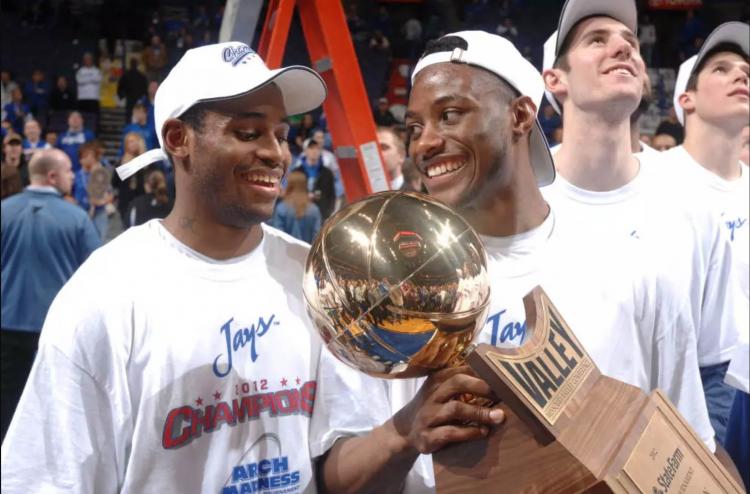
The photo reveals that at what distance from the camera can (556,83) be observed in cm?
301

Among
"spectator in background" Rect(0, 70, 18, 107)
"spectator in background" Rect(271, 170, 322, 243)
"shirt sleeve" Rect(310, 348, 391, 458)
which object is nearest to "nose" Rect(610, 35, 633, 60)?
"shirt sleeve" Rect(310, 348, 391, 458)

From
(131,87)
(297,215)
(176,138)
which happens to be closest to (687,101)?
(176,138)

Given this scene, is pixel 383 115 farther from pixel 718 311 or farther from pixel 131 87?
pixel 718 311

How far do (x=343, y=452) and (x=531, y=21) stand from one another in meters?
8.09

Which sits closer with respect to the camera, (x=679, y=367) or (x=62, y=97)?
(x=679, y=367)

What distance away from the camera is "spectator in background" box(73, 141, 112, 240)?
898 cm

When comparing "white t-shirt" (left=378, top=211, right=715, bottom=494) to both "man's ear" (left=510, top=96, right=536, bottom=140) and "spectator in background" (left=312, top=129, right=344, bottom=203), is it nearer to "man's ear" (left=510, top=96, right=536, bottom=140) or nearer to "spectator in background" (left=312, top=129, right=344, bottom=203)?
"man's ear" (left=510, top=96, right=536, bottom=140)

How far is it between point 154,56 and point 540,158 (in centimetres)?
1224

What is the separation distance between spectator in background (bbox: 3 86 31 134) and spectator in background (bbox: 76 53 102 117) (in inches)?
31.2

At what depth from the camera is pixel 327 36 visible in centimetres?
348

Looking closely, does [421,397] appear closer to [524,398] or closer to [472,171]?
[524,398]

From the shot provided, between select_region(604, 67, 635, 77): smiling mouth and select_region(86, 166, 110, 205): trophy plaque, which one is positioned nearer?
select_region(604, 67, 635, 77): smiling mouth

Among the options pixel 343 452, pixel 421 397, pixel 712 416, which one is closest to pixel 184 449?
pixel 343 452

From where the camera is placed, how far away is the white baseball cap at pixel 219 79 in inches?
79.3
